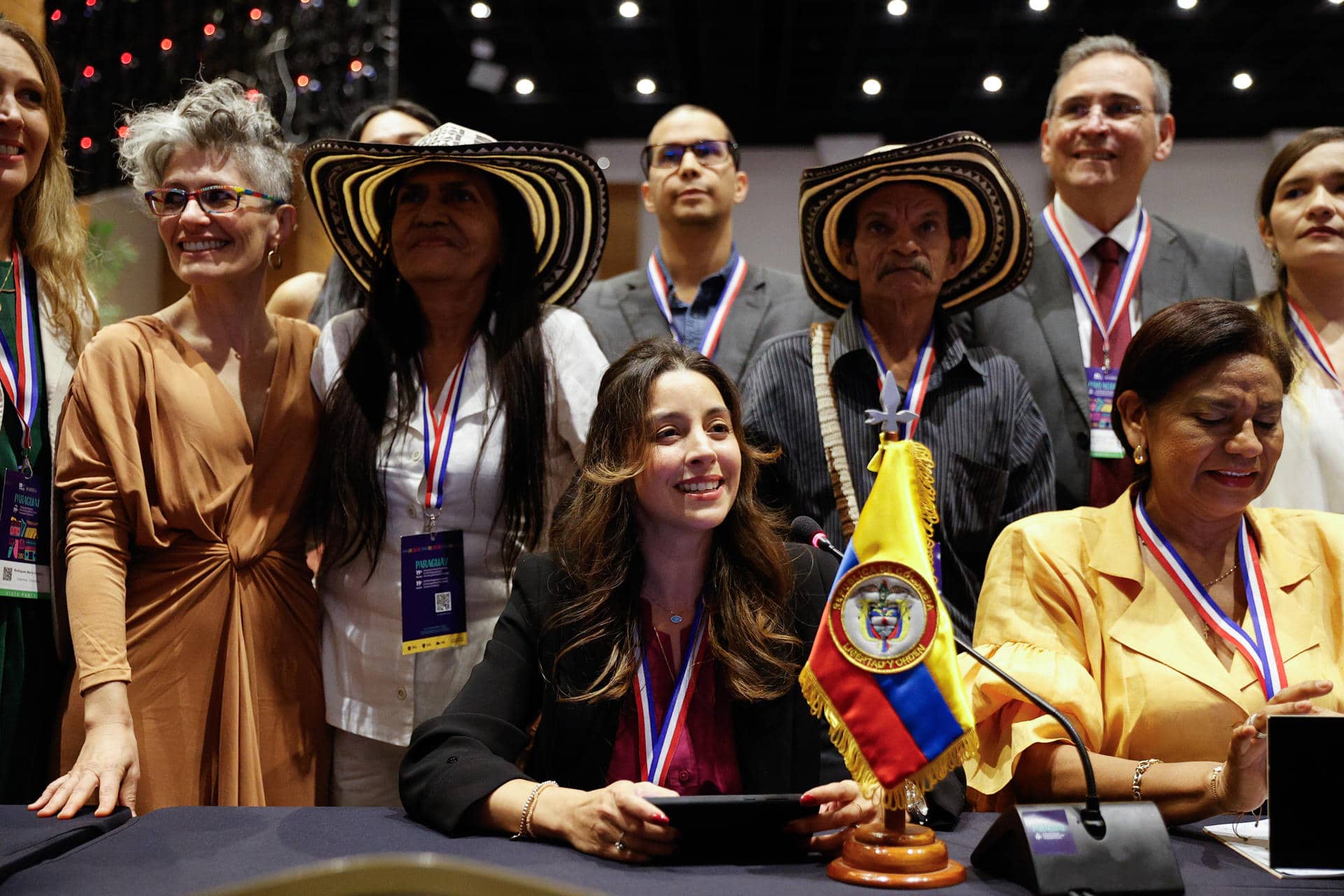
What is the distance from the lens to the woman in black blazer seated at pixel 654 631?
2.05 metres

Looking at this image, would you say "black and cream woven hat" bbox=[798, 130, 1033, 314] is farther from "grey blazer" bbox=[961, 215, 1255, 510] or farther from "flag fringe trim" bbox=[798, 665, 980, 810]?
"flag fringe trim" bbox=[798, 665, 980, 810]

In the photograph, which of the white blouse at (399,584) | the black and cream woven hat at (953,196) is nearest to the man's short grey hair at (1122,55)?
the black and cream woven hat at (953,196)

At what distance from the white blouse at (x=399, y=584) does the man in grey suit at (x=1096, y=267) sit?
1266 millimetres

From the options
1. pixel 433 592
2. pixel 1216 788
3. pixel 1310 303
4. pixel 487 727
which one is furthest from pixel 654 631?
pixel 1310 303

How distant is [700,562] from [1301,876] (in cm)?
109

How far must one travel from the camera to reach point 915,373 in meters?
2.90

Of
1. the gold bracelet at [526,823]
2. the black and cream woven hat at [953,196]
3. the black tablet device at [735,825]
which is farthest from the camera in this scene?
the black and cream woven hat at [953,196]

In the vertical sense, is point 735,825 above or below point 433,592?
below

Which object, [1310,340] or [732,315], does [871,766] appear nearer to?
[1310,340]

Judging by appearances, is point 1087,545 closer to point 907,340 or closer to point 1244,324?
point 1244,324

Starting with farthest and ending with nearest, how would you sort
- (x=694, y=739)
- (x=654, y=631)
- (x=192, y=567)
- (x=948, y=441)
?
(x=948, y=441) → (x=192, y=567) → (x=654, y=631) → (x=694, y=739)

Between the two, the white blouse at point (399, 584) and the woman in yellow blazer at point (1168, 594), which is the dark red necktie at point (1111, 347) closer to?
the woman in yellow blazer at point (1168, 594)

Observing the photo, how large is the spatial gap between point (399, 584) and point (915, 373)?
1.32m

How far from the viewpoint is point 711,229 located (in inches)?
153
